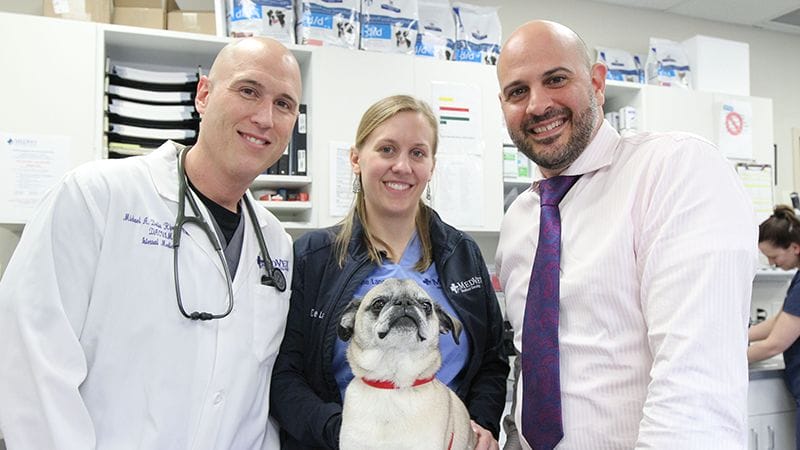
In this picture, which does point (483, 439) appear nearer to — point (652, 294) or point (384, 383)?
point (384, 383)

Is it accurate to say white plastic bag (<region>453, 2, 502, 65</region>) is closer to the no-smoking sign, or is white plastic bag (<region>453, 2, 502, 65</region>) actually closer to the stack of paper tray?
the stack of paper tray

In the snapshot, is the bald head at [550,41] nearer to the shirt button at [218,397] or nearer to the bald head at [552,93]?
the bald head at [552,93]

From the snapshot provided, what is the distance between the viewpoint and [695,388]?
3.00 feet

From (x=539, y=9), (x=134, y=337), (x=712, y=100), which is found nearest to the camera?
(x=134, y=337)

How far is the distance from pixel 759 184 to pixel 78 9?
4.03 meters

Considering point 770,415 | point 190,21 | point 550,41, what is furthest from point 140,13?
point 770,415

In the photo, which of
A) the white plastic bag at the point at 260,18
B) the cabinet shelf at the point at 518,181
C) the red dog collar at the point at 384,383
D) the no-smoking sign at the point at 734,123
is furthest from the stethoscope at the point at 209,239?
the no-smoking sign at the point at 734,123

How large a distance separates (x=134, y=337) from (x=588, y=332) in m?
0.90

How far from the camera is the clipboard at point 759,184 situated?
3918 mm

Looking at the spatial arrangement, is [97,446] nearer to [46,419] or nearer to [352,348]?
[46,419]

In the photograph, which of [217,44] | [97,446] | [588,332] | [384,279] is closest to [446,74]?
[217,44]

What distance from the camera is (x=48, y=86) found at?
260 centimetres

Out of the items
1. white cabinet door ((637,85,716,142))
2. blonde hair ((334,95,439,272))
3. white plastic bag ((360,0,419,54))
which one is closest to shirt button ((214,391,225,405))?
blonde hair ((334,95,439,272))

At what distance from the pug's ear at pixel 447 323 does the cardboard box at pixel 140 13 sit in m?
2.26
